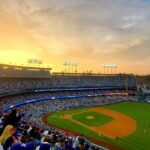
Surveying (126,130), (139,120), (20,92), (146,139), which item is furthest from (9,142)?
(20,92)

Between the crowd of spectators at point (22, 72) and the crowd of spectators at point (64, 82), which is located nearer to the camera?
the crowd of spectators at point (22, 72)

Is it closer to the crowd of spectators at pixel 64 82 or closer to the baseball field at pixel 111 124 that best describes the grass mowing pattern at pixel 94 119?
the baseball field at pixel 111 124

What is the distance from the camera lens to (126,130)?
49469 millimetres

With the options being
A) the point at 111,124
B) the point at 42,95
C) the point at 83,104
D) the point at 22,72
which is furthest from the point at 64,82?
the point at 111,124

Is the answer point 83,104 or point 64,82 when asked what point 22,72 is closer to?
point 64,82

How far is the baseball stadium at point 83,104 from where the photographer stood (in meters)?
45.0

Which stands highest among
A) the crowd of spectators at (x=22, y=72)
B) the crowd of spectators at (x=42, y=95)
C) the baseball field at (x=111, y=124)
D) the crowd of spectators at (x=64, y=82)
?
the crowd of spectators at (x=22, y=72)

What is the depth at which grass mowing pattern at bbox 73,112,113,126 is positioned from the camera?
55.2 m

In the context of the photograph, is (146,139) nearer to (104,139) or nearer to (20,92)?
(104,139)

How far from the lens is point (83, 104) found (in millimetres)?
74875

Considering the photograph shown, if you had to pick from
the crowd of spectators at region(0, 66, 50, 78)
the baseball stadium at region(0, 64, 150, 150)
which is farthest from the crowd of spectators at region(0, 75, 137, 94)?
the crowd of spectators at region(0, 66, 50, 78)

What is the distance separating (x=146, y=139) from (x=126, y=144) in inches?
148

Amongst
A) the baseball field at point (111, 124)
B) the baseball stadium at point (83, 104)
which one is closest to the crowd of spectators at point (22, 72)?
the baseball stadium at point (83, 104)

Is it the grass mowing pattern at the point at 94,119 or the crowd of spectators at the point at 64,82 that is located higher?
the crowd of spectators at the point at 64,82
